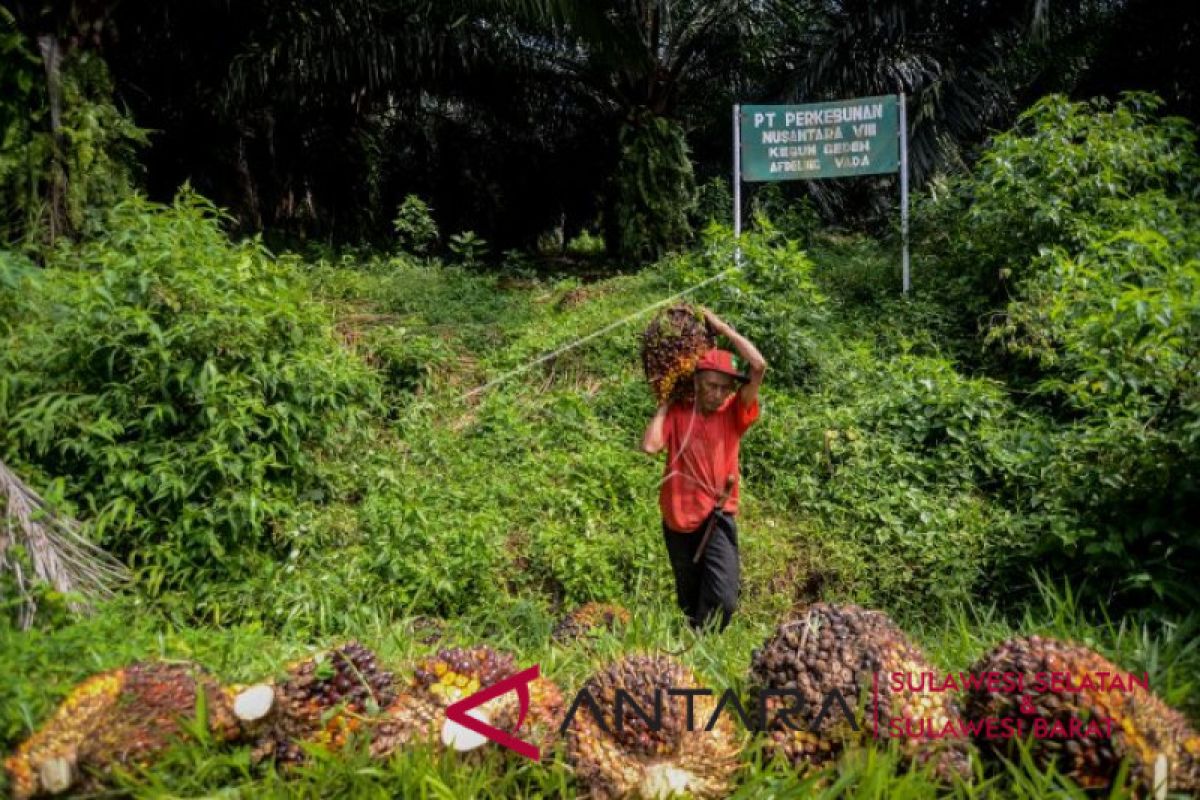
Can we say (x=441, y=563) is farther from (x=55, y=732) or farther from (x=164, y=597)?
(x=55, y=732)

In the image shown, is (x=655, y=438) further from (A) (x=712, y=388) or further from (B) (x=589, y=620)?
(B) (x=589, y=620)

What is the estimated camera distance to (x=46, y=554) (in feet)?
10.9

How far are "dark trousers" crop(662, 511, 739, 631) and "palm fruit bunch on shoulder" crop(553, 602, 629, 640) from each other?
326 millimetres

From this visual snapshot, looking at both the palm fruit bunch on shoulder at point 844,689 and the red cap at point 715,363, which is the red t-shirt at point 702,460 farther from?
the palm fruit bunch on shoulder at point 844,689

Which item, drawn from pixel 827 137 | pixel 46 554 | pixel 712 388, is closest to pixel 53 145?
pixel 46 554

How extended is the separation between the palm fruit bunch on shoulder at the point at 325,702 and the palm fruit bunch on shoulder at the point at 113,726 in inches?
4.4

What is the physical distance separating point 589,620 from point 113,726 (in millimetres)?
1931

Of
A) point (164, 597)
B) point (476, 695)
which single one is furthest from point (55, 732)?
point (164, 597)

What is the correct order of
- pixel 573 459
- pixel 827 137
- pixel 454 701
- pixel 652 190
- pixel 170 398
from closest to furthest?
pixel 454 701 < pixel 170 398 < pixel 573 459 < pixel 827 137 < pixel 652 190

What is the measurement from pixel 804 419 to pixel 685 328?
2.32 meters

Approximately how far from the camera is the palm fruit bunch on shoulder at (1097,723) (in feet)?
6.17

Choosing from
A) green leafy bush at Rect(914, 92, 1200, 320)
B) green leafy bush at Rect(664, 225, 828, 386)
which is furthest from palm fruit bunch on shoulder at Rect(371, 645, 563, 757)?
green leafy bush at Rect(914, 92, 1200, 320)

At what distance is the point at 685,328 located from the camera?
3326 millimetres

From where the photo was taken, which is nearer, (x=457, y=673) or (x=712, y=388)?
(x=457, y=673)
